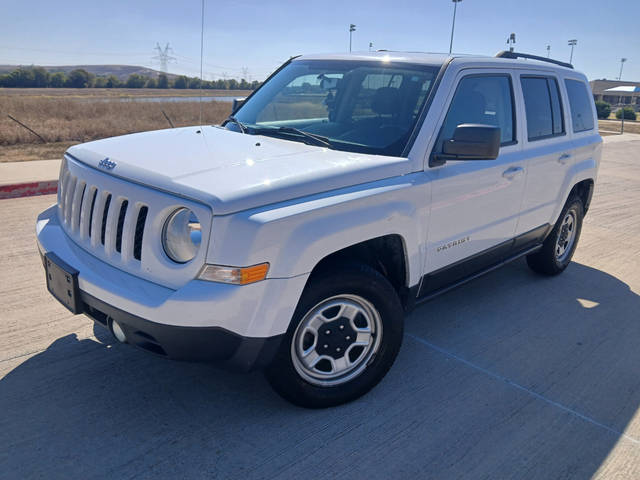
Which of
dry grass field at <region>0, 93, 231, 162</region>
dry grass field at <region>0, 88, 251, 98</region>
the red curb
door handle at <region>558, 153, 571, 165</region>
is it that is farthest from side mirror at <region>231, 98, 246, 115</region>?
dry grass field at <region>0, 88, 251, 98</region>

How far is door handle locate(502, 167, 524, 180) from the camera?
4.04 meters

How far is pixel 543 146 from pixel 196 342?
343 centimetres

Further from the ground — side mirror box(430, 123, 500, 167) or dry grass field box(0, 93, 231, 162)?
side mirror box(430, 123, 500, 167)

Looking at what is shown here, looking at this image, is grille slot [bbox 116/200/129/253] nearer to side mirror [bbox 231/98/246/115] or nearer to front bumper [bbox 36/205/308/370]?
front bumper [bbox 36/205/308/370]

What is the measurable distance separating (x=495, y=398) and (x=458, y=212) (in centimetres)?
120

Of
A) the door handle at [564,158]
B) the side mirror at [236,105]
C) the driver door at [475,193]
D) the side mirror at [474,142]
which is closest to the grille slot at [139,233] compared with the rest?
the driver door at [475,193]

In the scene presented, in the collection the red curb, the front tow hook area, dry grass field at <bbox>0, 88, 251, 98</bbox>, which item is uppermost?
dry grass field at <bbox>0, 88, 251, 98</bbox>

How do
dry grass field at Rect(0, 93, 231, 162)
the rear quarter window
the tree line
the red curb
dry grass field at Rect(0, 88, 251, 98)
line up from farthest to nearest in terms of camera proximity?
the tree line
dry grass field at Rect(0, 88, 251, 98)
dry grass field at Rect(0, 93, 231, 162)
the red curb
the rear quarter window

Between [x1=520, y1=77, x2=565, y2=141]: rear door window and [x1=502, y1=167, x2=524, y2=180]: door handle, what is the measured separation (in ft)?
1.24

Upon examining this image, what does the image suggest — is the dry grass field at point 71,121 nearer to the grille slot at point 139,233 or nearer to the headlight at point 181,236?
the grille slot at point 139,233

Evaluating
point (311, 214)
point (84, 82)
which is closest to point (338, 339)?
point (311, 214)

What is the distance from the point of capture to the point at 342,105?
153 inches

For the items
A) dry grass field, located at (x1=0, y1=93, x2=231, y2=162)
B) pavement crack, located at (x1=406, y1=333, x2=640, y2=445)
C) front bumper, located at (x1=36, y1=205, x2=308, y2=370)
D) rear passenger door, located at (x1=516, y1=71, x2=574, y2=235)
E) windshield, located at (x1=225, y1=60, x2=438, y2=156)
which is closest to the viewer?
front bumper, located at (x1=36, y1=205, x2=308, y2=370)

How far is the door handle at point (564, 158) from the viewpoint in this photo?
4.79 m
